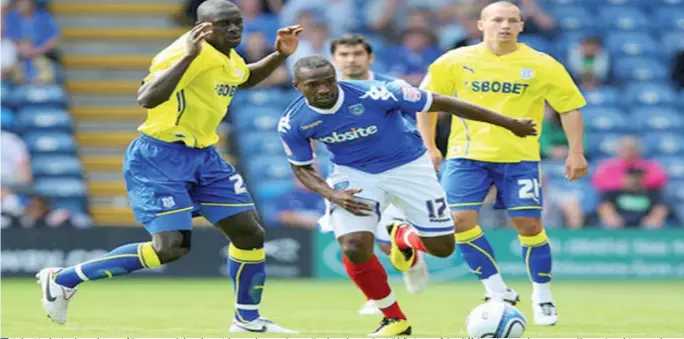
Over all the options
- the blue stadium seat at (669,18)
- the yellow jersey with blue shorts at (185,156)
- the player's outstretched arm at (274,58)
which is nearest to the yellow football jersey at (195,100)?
the yellow jersey with blue shorts at (185,156)

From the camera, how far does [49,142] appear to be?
18891 mm

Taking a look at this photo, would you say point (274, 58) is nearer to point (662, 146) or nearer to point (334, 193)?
point (334, 193)

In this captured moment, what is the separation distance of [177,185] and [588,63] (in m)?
11.9

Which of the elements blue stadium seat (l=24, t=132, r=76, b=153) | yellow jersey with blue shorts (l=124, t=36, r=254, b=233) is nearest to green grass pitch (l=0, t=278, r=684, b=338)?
yellow jersey with blue shorts (l=124, t=36, r=254, b=233)

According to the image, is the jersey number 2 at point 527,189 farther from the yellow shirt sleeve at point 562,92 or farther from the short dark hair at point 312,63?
the short dark hair at point 312,63

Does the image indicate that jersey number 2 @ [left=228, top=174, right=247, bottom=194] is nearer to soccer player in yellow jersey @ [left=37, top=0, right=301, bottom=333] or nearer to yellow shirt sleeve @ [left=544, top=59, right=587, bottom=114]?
soccer player in yellow jersey @ [left=37, top=0, right=301, bottom=333]

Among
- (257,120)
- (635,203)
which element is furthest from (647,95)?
(257,120)

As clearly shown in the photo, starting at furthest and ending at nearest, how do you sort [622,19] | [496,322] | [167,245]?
1. [622,19]
2. [167,245]
3. [496,322]

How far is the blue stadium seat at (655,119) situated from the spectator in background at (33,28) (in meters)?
8.44

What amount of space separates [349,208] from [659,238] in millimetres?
9277

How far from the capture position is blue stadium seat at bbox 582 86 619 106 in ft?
66.6

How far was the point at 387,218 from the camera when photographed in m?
11.8

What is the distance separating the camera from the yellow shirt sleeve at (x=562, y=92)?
11.0 meters

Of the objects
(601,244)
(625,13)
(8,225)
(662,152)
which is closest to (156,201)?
(8,225)
